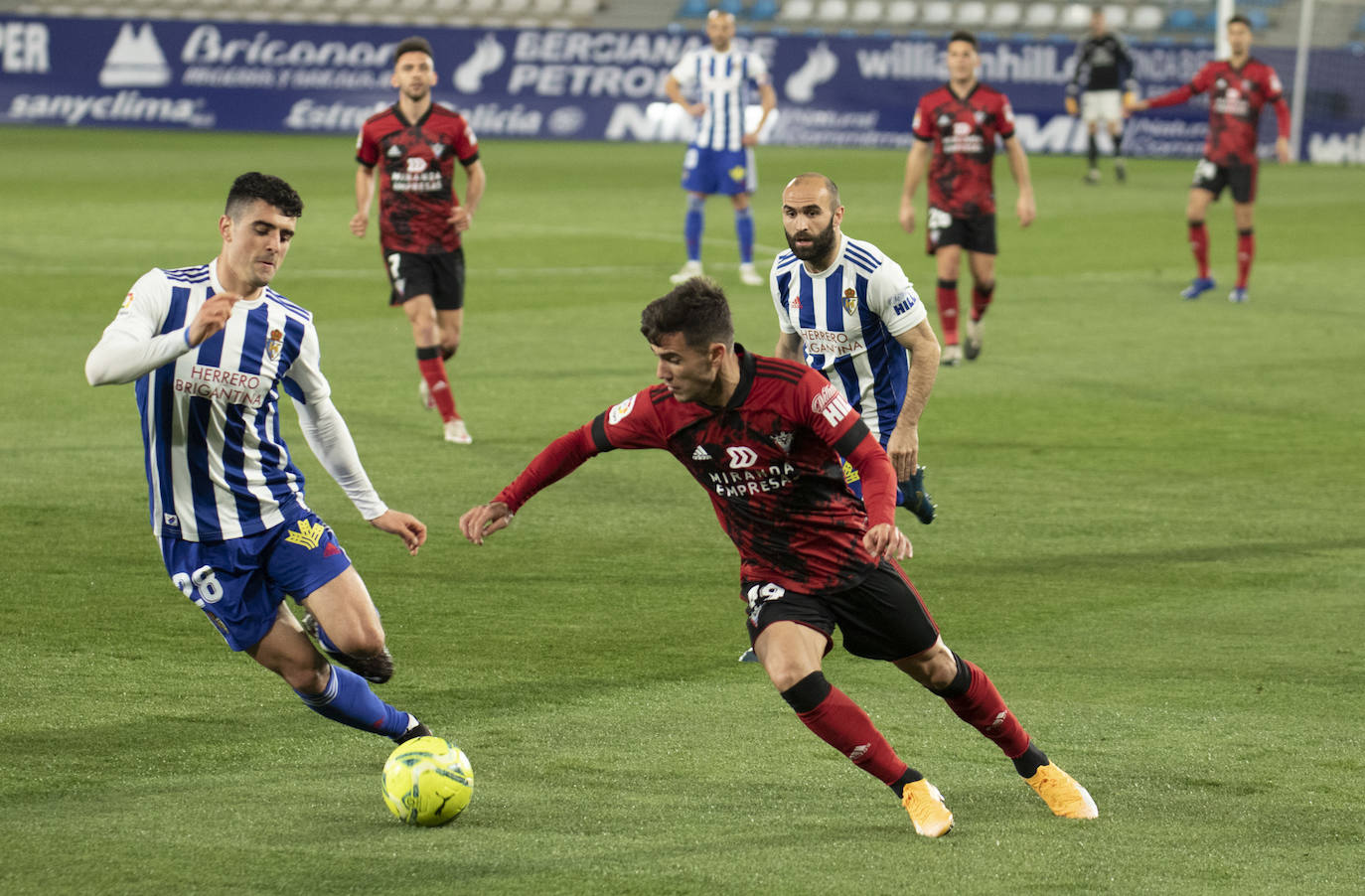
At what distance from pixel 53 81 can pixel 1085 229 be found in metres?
20.8

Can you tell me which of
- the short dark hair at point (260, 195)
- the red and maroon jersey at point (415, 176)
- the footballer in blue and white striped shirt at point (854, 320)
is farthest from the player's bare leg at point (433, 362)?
the short dark hair at point (260, 195)

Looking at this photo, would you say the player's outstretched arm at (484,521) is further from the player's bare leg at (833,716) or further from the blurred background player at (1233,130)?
the blurred background player at (1233,130)

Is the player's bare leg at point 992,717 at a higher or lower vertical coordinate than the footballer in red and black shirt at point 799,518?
lower

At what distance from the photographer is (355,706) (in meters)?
5.51

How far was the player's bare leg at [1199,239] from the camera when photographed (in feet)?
55.3

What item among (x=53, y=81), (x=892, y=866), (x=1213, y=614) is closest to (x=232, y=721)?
(x=892, y=866)

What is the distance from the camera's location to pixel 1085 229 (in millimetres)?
22375

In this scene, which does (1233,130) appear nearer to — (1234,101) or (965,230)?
(1234,101)

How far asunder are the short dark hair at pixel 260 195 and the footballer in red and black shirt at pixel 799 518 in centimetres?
109

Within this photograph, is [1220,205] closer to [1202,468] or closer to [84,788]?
[1202,468]

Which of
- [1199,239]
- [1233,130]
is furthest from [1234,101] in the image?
[1199,239]

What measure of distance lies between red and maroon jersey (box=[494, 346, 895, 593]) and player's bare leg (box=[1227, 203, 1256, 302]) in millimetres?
12755

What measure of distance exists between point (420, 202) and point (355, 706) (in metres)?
6.23

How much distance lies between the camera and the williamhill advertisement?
105ft
